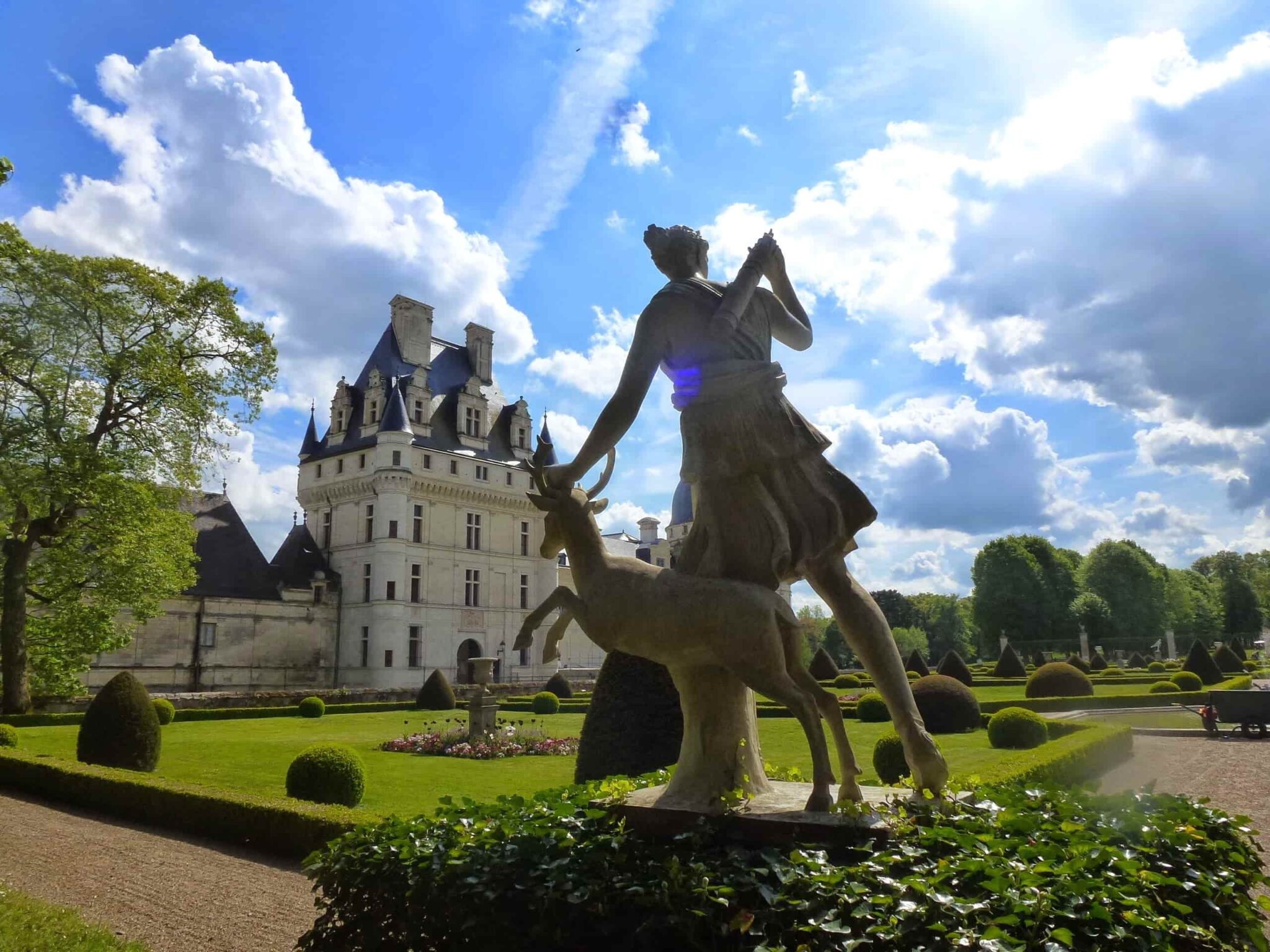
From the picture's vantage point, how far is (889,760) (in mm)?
10445

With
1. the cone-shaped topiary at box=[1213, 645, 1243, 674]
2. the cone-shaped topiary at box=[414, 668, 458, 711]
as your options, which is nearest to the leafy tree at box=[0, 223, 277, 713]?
the cone-shaped topiary at box=[414, 668, 458, 711]

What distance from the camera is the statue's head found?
4504mm

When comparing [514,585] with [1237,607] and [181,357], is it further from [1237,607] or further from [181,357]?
[1237,607]

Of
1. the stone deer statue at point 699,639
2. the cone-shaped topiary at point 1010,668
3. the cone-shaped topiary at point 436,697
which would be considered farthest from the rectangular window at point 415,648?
the stone deer statue at point 699,639

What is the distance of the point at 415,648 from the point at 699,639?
130 feet

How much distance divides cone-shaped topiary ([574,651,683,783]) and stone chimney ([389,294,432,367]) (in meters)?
37.5

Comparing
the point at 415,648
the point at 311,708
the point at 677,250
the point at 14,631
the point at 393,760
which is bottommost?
the point at 393,760

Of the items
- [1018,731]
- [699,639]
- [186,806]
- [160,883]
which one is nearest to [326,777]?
[186,806]

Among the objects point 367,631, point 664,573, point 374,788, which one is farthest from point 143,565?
point 664,573

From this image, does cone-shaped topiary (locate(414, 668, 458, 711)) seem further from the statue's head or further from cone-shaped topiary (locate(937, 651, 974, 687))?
the statue's head

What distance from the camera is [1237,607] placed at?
66.4 meters

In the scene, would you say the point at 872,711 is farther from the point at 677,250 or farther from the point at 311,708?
the point at 677,250

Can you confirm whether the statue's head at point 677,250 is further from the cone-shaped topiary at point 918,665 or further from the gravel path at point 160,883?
the cone-shaped topiary at point 918,665

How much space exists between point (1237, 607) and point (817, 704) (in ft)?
259
